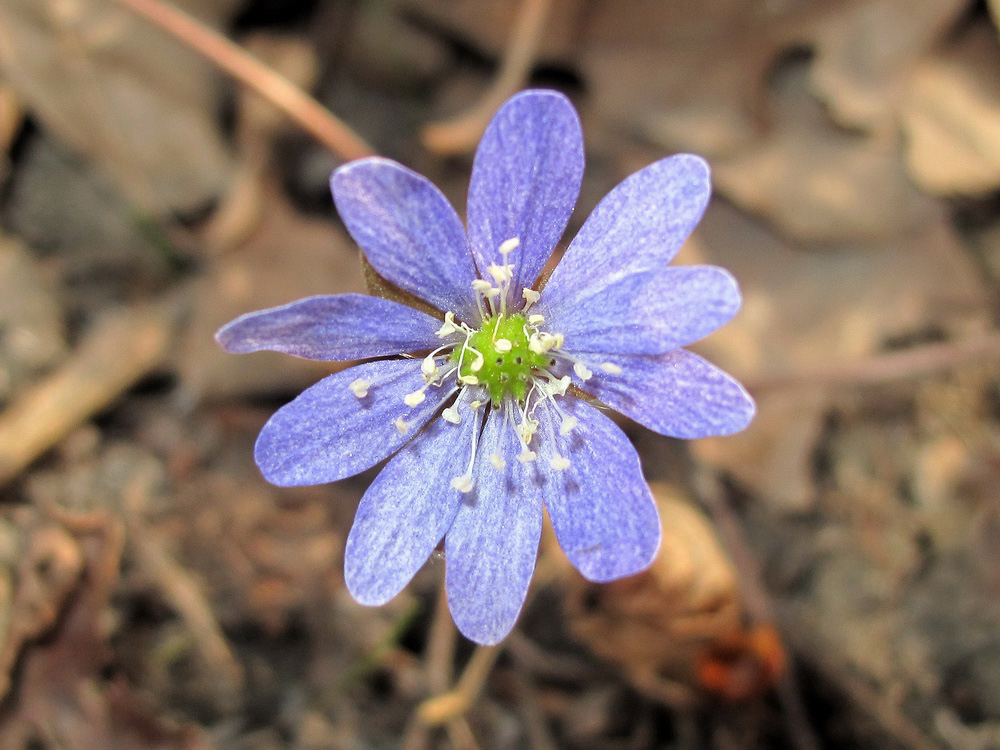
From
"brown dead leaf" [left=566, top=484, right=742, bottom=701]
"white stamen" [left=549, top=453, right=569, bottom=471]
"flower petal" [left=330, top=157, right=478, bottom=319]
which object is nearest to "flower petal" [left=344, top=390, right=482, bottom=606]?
"white stamen" [left=549, top=453, right=569, bottom=471]

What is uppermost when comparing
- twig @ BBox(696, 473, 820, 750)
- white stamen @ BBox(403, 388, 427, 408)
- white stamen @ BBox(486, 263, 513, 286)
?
white stamen @ BBox(486, 263, 513, 286)

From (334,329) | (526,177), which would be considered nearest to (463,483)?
(334,329)

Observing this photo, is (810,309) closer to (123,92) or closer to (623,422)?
(623,422)

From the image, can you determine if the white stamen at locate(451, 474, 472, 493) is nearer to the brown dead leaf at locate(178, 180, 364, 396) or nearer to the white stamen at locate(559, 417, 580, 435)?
the white stamen at locate(559, 417, 580, 435)

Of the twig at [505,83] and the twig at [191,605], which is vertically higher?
the twig at [505,83]

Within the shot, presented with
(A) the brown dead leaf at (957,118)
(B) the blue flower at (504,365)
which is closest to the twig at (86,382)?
(B) the blue flower at (504,365)

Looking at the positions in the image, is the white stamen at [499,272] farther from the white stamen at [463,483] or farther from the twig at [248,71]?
the twig at [248,71]
